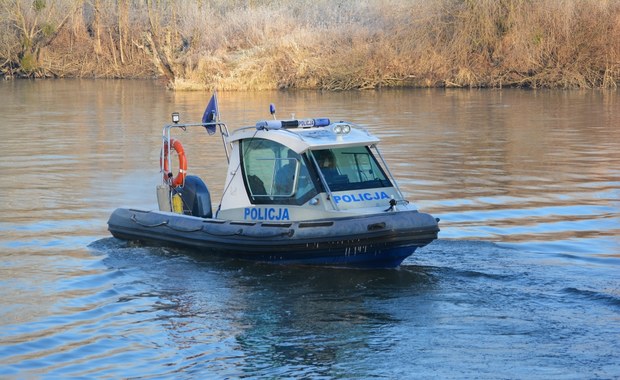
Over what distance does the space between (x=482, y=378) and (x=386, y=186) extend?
458 centimetres

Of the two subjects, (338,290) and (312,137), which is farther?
(312,137)

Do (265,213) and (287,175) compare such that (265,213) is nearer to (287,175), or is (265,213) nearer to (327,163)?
(287,175)

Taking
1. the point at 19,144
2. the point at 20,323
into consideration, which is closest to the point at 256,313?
the point at 20,323

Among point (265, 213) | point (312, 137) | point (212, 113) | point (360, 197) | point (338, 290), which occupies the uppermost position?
point (212, 113)

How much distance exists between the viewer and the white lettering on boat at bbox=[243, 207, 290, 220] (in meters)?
13.2

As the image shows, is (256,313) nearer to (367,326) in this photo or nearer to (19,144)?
(367,326)

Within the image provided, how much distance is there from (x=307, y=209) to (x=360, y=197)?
25.9 inches

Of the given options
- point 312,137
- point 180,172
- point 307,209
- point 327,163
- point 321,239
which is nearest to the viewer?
point 321,239

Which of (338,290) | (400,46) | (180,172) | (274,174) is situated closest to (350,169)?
(274,174)

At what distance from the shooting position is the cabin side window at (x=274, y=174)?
13.1m

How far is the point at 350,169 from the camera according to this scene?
1318cm

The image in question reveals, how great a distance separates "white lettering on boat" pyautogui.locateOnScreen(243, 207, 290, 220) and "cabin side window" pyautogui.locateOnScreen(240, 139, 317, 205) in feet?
0.33

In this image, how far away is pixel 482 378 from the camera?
8977 millimetres

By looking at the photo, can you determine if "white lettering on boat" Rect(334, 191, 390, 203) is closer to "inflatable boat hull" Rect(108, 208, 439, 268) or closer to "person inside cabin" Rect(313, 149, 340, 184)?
"person inside cabin" Rect(313, 149, 340, 184)
